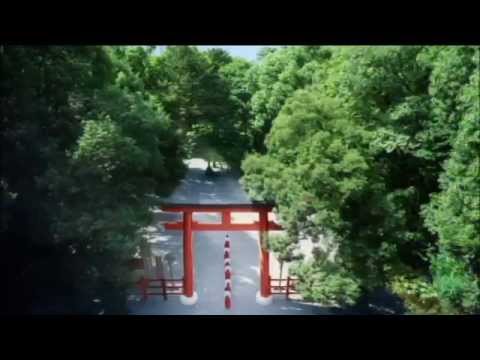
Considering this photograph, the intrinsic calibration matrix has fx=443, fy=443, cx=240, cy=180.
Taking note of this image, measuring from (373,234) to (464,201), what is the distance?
25.1 inches

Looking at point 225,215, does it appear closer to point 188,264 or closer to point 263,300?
point 188,264

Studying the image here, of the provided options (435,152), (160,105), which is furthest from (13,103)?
(435,152)

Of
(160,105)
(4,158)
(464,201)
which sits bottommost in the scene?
(464,201)

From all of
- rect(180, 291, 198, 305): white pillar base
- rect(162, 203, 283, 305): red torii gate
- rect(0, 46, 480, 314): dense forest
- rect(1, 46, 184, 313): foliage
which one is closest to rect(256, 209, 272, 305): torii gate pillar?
rect(162, 203, 283, 305): red torii gate

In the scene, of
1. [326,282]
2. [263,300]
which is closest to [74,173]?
[263,300]

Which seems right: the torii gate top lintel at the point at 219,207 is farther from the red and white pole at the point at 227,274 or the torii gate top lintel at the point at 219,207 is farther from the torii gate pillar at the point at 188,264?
the red and white pole at the point at 227,274

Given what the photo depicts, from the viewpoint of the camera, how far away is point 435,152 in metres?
3.20

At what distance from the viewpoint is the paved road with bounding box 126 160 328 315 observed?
10.4 feet

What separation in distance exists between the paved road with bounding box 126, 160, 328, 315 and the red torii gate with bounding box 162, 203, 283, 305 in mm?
38

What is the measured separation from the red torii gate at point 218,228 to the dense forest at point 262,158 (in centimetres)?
13

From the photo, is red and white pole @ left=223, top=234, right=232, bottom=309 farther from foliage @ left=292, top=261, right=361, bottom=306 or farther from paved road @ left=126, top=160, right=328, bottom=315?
foliage @ left=292, top=261, right=361, bottom=306

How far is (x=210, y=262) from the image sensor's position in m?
3.25
